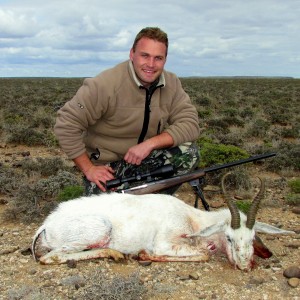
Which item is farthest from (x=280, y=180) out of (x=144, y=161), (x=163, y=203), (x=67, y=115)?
(x=67, y=115)

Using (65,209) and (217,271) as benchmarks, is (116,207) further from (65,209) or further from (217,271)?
(217,271)

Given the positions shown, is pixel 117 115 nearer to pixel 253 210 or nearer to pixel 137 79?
pixel 137 79

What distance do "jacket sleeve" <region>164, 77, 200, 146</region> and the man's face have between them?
1.73 feet

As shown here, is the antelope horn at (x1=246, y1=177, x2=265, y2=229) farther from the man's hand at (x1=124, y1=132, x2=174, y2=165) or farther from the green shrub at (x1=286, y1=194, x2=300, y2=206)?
the green shrub at (x1=286, y1=194, x2=300, y2=206)

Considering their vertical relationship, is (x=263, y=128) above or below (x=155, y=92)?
below

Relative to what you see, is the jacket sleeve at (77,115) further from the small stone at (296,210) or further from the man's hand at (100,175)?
the small stone at (296,210)

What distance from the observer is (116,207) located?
214 inches

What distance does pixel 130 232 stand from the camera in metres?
5.30

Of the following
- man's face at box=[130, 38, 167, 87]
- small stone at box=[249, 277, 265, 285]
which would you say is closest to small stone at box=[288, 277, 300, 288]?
small stone at box=[249, 277, 265, 285]

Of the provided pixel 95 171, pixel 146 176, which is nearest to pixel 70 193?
pixel 95 171

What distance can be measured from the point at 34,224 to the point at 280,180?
15.8 feet

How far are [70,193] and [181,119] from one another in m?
2.29

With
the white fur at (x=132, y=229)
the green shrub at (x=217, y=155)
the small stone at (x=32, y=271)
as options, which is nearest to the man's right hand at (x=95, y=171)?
the white fur at (x=132, y=229)

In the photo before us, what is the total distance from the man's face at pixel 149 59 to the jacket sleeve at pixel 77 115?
61 cm
